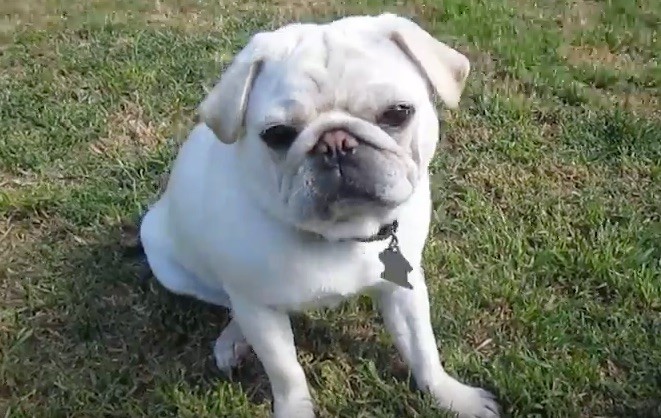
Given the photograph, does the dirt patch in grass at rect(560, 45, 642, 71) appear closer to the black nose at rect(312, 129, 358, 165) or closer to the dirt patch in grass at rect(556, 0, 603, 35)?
the dirt patch in grass at rect(556, 0, 603, 35)

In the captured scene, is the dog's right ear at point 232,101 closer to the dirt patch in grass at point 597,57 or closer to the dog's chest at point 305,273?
the dog's chest at point 305,273

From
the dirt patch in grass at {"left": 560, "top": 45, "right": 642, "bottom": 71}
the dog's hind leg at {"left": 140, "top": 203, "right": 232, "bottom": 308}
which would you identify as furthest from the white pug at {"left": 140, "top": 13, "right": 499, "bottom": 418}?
the dirt patch in grass at {"left": 560, "top": 45, "right": 642, "bottom": 71}

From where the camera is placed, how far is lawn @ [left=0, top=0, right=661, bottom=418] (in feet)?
8.25

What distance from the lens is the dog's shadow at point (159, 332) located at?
2.58 m

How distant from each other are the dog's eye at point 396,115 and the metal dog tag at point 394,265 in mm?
318

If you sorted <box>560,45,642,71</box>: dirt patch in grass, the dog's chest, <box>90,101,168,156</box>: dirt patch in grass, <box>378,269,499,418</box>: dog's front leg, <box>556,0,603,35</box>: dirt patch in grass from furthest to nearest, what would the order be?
1. <box>556,0,603,35</box>: dirt patch in grass
2. <box>560,45,642,71</box>: dirt patch in grass
3. <box>90,101,168,156</box>: dirt patch in grass
4. <box>378,269,499,418</box>: dog's front leg
5. the dog's chest

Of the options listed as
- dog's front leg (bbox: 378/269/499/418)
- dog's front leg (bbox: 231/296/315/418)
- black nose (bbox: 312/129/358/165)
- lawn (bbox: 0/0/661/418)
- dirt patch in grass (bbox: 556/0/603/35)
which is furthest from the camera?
dirt patch in grass (bbox: 556/0/603/35)

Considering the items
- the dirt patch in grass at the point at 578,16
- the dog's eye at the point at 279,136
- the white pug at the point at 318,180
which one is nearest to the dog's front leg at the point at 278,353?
the white pug at the point at 318,180

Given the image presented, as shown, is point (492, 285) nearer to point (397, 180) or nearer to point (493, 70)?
point (397, 180)

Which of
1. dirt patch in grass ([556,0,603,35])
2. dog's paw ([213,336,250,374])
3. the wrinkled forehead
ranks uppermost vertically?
the wrinkled forehead

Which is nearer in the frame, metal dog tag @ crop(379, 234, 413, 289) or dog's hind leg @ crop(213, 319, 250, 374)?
metal dog tag @ crop(379, 234, 413, 289)

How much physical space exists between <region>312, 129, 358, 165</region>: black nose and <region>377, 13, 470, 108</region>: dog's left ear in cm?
22

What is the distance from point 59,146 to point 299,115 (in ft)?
5.98

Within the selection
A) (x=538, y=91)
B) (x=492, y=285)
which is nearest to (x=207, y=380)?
(x=492, y=285)
